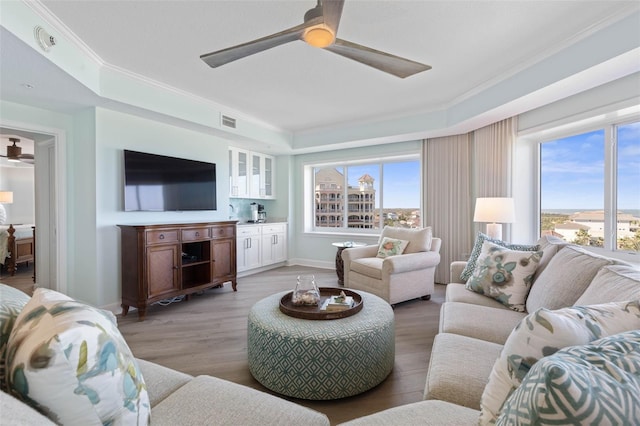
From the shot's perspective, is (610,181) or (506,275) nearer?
(506,275)

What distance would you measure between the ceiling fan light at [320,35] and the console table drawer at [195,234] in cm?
268

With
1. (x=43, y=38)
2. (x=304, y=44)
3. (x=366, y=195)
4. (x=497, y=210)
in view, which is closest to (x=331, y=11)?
(x=304, y=44)

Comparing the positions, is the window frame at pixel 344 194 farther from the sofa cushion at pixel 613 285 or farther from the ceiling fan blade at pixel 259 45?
the ceiling fan blade at pixel 259 45

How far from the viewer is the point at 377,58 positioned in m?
2.05

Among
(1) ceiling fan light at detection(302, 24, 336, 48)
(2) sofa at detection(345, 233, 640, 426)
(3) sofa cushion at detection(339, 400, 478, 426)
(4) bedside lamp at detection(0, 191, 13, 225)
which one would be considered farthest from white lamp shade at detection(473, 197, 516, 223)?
(4) bedside lamp at detection(0, 191, 13, 225)

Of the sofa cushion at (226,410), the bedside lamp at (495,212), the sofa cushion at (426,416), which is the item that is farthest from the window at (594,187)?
the sofa cushion at (226,410)

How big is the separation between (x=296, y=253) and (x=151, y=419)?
516 centimetres

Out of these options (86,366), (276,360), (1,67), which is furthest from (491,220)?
(1,67)

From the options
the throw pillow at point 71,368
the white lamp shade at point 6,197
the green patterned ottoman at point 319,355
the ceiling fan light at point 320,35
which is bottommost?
the green patterned ottoman at point 319,355

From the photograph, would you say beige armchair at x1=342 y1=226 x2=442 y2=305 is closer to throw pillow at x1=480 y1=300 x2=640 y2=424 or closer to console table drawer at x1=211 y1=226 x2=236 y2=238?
console table drawer at x1=211 y1=226 x2=236 y2=238

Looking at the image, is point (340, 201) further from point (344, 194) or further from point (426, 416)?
point (426, 416)

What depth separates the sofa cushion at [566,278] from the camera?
166 cm

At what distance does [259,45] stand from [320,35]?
0.40 meters

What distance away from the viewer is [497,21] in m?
2.29
